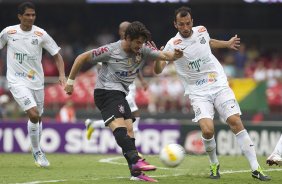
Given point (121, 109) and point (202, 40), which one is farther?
point (202, 40)

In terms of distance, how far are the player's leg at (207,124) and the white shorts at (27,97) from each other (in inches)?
113

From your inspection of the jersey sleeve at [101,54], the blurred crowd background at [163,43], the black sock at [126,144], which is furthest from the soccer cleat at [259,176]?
the blurred crowd background at [163,43]

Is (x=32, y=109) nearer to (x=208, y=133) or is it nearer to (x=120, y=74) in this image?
(x=120, y=74)

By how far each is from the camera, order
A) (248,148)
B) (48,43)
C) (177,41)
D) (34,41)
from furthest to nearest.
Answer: (48,43) < (34,41) < (177,41) < (248,148)

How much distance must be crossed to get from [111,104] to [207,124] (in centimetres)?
144

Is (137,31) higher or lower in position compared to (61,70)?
higher

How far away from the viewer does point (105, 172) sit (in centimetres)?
1208

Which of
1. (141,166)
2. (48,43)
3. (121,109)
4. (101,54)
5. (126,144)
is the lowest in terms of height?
(141,166)

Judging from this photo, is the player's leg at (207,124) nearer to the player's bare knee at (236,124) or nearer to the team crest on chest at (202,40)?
the player's bare knee at (236,124)

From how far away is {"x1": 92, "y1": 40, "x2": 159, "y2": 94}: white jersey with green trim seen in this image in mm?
10578

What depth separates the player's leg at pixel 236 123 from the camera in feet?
36.0

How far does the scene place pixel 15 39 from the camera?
12930 mm

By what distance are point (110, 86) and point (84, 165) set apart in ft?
9.96

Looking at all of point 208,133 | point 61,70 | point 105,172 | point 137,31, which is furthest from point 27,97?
point 208,133
